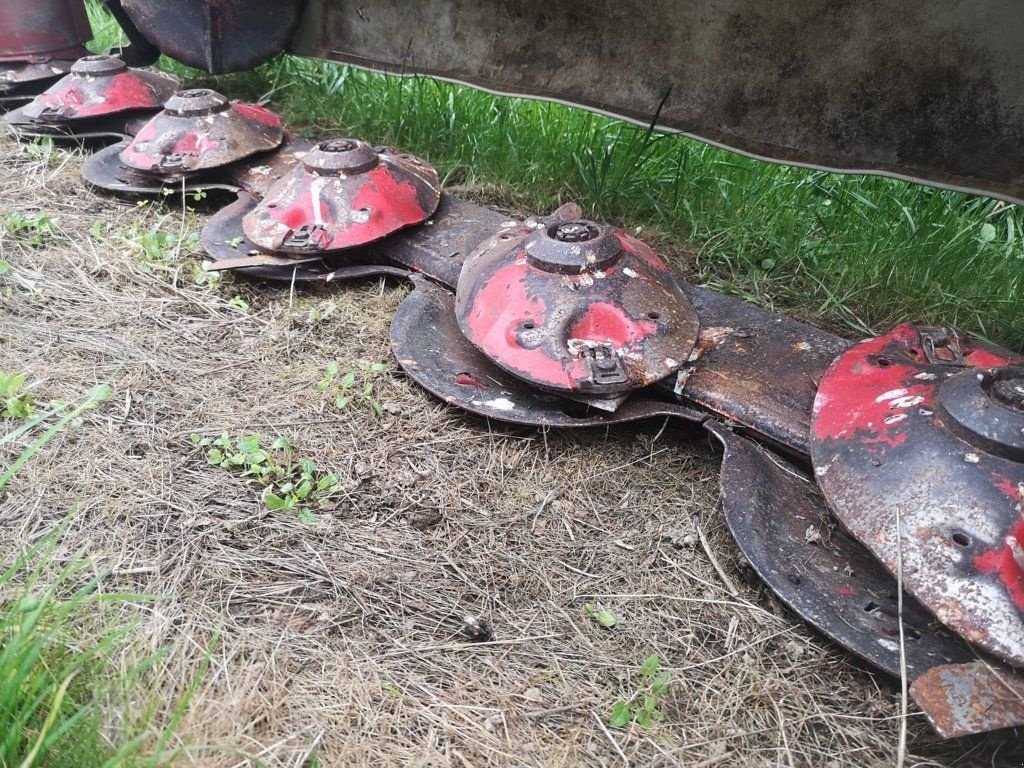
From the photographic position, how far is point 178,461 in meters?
1.83

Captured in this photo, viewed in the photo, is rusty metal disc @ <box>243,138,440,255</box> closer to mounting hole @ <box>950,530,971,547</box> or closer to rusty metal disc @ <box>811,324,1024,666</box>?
rusty metal disc @ <box>811,324,1024,666</box>

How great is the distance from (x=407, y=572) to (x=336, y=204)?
1.46m

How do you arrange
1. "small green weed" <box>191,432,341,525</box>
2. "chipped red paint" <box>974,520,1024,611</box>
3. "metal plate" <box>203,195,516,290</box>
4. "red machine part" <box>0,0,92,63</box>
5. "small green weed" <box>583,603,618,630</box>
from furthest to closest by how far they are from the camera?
"red machine part" <box>0,0,92,63</box>
"metal plate" <box>203,195,516,290</box>
"small green weed" <box>191,432,341,525</box>
"small green weed" <box>583,603,618,630</box>
"chipped red paint" <box>974,520,1024,611</box>

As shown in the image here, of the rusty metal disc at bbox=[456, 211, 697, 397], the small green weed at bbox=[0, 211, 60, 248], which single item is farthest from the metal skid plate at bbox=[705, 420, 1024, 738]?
the small green weed at bbox=[0, 211, 60, 248]

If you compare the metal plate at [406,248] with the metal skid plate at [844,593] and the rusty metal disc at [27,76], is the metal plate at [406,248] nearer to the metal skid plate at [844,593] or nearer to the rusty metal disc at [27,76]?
the metal skid plate at [844,593]

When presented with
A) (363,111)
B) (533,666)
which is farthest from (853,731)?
(363,111)

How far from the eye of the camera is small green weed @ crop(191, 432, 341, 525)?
1.74 m

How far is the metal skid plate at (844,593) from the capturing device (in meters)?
1.21

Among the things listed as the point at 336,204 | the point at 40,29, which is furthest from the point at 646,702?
the point at 40,29

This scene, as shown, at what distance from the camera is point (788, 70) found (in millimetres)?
2602

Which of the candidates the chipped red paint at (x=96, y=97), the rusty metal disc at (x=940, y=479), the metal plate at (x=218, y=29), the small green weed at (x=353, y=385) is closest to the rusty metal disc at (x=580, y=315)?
the small green weed at (x=353, y=385)

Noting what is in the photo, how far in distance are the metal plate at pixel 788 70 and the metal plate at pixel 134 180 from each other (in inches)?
49.4

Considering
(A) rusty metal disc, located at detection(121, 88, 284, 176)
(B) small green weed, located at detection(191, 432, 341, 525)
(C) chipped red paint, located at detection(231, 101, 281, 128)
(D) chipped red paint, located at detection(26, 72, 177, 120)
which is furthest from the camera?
(D) chipped red paint, located at detection(26, 72, 177, 120)

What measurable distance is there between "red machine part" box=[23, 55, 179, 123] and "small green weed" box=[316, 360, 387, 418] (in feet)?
7.24
